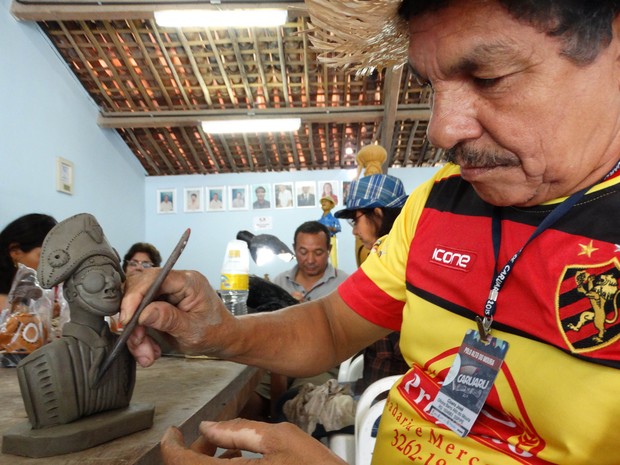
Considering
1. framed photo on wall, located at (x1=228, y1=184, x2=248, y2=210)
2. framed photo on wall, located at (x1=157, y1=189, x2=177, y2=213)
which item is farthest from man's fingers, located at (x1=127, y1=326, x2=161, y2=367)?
framed photo on wall, located at (x1=157, y1=189, x2=177, y2=213)

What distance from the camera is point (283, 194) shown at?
268 inches

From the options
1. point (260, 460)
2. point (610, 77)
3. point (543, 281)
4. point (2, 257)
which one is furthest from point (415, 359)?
point (2, 257)

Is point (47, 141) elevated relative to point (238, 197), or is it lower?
elevated

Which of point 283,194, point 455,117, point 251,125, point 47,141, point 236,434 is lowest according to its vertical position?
point 236,434

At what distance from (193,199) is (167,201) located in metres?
0.39

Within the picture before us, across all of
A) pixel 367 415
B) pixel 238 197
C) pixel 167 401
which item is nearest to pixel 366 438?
pixel 367 415

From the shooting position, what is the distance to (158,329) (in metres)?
0.92

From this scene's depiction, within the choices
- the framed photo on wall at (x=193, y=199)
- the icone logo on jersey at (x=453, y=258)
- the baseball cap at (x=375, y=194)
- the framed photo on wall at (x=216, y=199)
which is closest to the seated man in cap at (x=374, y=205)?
the baseball cap at (x=375, y=194)

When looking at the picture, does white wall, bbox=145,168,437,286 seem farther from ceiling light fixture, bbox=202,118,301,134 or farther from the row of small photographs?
ceiling light fixture, bbox=202,118,301,134

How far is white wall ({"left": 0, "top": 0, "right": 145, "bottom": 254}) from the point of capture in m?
4.03

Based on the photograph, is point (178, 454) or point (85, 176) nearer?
point (178, 454)

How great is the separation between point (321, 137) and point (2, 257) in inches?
175

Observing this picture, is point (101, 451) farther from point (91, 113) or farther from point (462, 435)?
point (91, 113)

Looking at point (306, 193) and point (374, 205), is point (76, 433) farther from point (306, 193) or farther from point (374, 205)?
point (306, 193)
